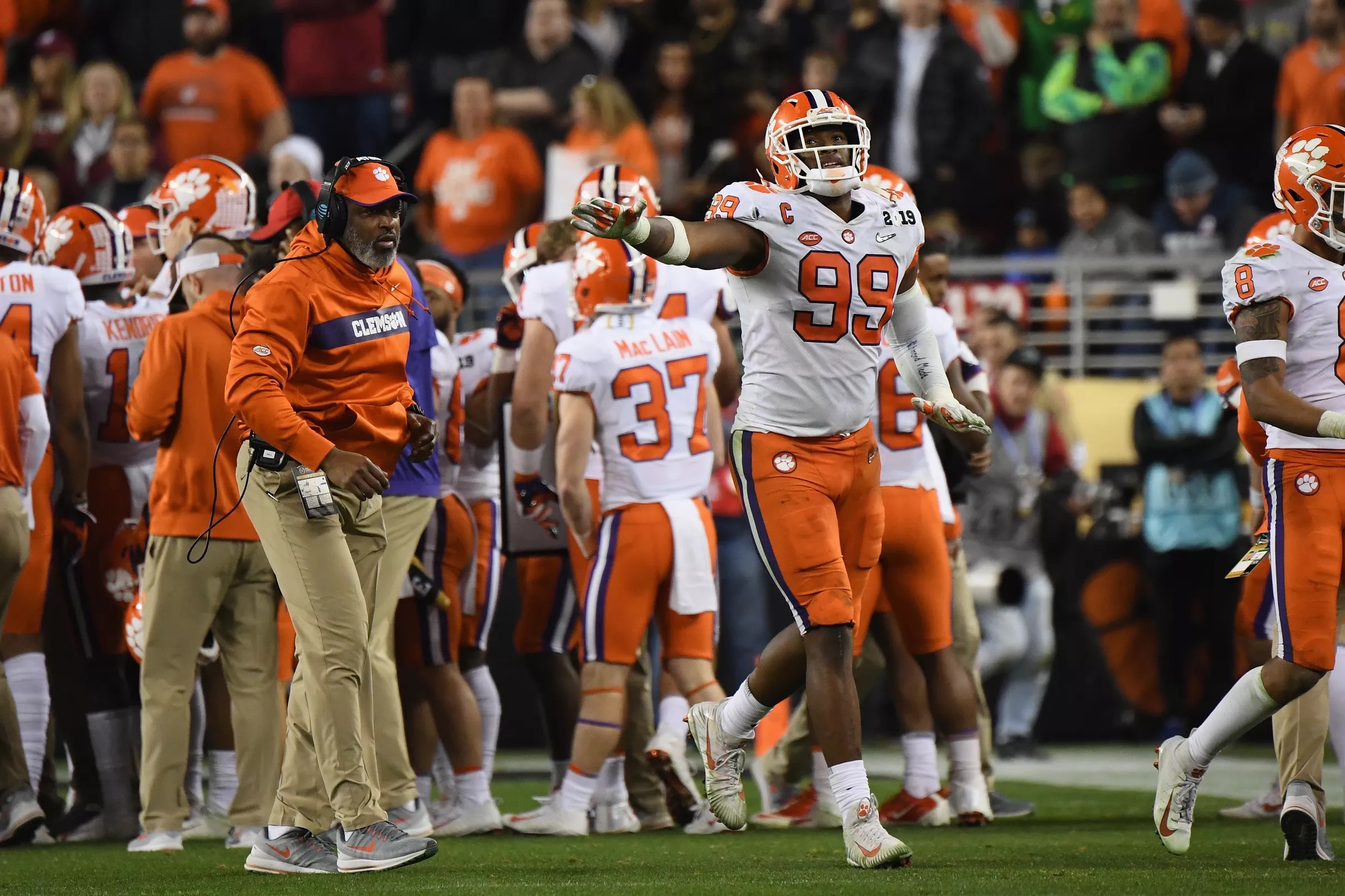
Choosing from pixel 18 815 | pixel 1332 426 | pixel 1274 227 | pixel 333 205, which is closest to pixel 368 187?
pixel 333 205

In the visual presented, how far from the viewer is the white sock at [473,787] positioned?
7621mm

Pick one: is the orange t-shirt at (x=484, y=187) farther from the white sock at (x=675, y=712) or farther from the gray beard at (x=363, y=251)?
the gray beard at (x=363, y=251)

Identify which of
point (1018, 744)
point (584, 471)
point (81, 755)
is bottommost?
point (1018, 744)

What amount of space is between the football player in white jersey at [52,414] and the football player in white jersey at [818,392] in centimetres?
283

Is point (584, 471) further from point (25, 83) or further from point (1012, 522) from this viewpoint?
point (25, 83)

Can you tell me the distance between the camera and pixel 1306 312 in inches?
238

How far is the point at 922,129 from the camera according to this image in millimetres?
14016

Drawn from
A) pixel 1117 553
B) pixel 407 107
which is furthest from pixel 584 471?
pixel 407 107

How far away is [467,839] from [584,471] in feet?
4.87

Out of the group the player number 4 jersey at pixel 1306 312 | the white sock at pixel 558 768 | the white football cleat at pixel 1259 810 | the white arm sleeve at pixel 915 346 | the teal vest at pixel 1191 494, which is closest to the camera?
the player number 4 jersey at pixel 1306 312

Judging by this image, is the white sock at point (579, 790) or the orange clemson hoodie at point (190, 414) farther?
the white sock at point (579, 790)

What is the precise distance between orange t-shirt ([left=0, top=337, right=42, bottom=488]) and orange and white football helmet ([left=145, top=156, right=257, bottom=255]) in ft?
2.73

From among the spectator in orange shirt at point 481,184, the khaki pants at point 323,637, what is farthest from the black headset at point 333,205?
the spectator in orange shirt at point 481,184

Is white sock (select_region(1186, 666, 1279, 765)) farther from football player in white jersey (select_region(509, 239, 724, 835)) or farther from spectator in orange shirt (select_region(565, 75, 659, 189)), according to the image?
spectator in orange shirt (select_region(565, 75, 659, 189))
